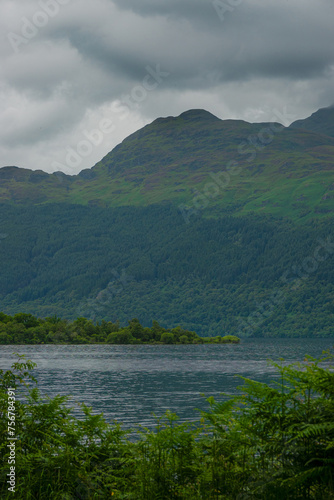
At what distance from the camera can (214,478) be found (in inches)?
371

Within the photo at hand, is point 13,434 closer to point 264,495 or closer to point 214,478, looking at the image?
point 214,478

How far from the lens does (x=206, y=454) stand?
10.1m

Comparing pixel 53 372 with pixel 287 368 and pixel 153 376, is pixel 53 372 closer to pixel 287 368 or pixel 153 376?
pixel 153 376

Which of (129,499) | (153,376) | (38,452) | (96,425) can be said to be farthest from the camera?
(153,376)

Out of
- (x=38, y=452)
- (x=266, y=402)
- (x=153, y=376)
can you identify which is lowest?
(x=153, y=376)

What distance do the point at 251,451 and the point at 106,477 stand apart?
2.48 metres

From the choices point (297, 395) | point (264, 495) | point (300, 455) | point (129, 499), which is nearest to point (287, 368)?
point (297, 395)

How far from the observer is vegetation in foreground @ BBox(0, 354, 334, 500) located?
8836 millimetres

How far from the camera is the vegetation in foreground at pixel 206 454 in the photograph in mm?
8836

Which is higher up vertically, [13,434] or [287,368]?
[287,368]

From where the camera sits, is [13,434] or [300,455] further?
[13,434]

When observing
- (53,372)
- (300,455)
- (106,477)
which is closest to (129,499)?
(106,477)

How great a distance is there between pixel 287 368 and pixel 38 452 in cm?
430

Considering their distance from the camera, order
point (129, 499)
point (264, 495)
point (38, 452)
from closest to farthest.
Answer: point (264, 495) < point (129, 499) < point (38, 452)
